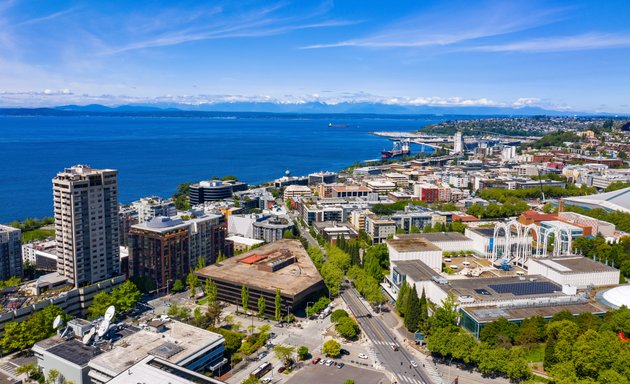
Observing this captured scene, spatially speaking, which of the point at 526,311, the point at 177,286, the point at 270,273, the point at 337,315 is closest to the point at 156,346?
the point at 337,315

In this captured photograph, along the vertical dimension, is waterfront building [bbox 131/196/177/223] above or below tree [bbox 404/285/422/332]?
above

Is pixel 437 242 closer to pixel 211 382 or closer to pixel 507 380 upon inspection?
pixel 507 380

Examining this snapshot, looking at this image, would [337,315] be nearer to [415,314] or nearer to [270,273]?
[415,314]

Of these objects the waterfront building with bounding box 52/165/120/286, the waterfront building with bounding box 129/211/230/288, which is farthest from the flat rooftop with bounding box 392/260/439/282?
the waterfront building with bounding box 52/165/120/286

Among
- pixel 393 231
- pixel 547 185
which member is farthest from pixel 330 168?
pixel 393 231

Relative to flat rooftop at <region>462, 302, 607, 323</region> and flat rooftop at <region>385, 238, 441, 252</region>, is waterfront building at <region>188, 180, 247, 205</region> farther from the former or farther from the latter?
flat rooftop at <region>462, 302, 607, 323</region>
